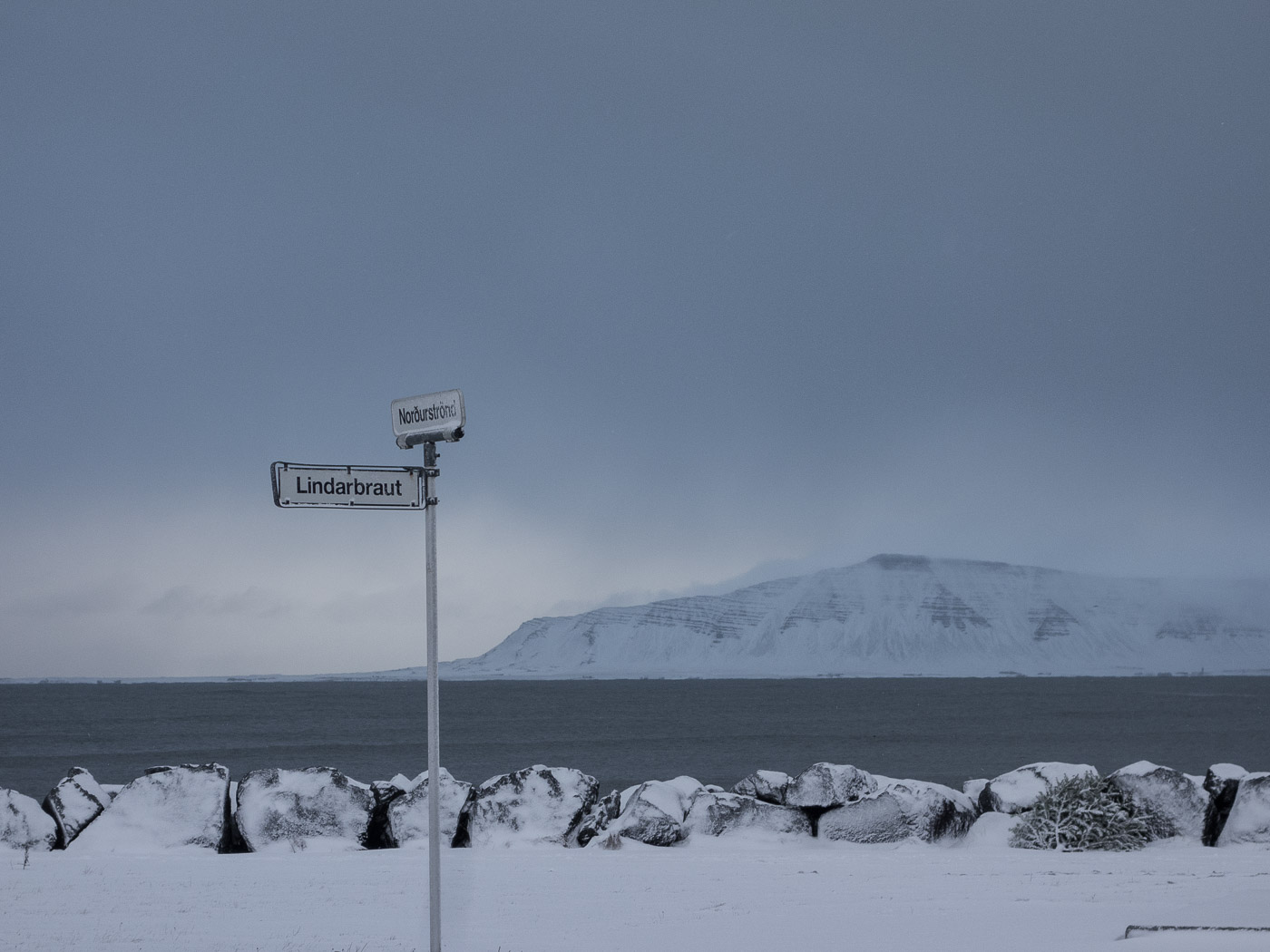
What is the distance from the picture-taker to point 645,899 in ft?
32.7

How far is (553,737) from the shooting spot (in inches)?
2598

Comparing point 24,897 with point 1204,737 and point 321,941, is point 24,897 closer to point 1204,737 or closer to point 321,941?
point 321,941

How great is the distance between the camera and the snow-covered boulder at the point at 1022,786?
48.7ft

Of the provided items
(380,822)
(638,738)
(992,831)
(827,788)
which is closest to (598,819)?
(380,822)

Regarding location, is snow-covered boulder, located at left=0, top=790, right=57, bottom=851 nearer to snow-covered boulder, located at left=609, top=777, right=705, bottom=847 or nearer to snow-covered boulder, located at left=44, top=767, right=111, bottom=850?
snow-covered boulder, located at left=44, top=767, right=111, bottom=850

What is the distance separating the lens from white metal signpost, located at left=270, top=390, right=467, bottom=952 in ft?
20.5

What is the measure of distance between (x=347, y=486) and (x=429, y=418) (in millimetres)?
597

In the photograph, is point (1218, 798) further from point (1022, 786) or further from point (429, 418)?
point (429, 418)

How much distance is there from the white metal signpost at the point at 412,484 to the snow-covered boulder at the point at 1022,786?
413 inches

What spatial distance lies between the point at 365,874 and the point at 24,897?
3.12 m

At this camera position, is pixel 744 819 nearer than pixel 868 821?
No

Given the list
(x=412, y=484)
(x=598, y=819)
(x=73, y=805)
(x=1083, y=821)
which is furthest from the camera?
(x=598, y=819)

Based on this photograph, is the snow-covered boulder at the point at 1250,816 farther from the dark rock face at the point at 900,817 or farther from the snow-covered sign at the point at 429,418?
the snow-covered sign at the point at 429,418

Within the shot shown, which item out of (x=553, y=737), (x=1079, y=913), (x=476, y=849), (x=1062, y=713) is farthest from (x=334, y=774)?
(x=1062, y=713)
